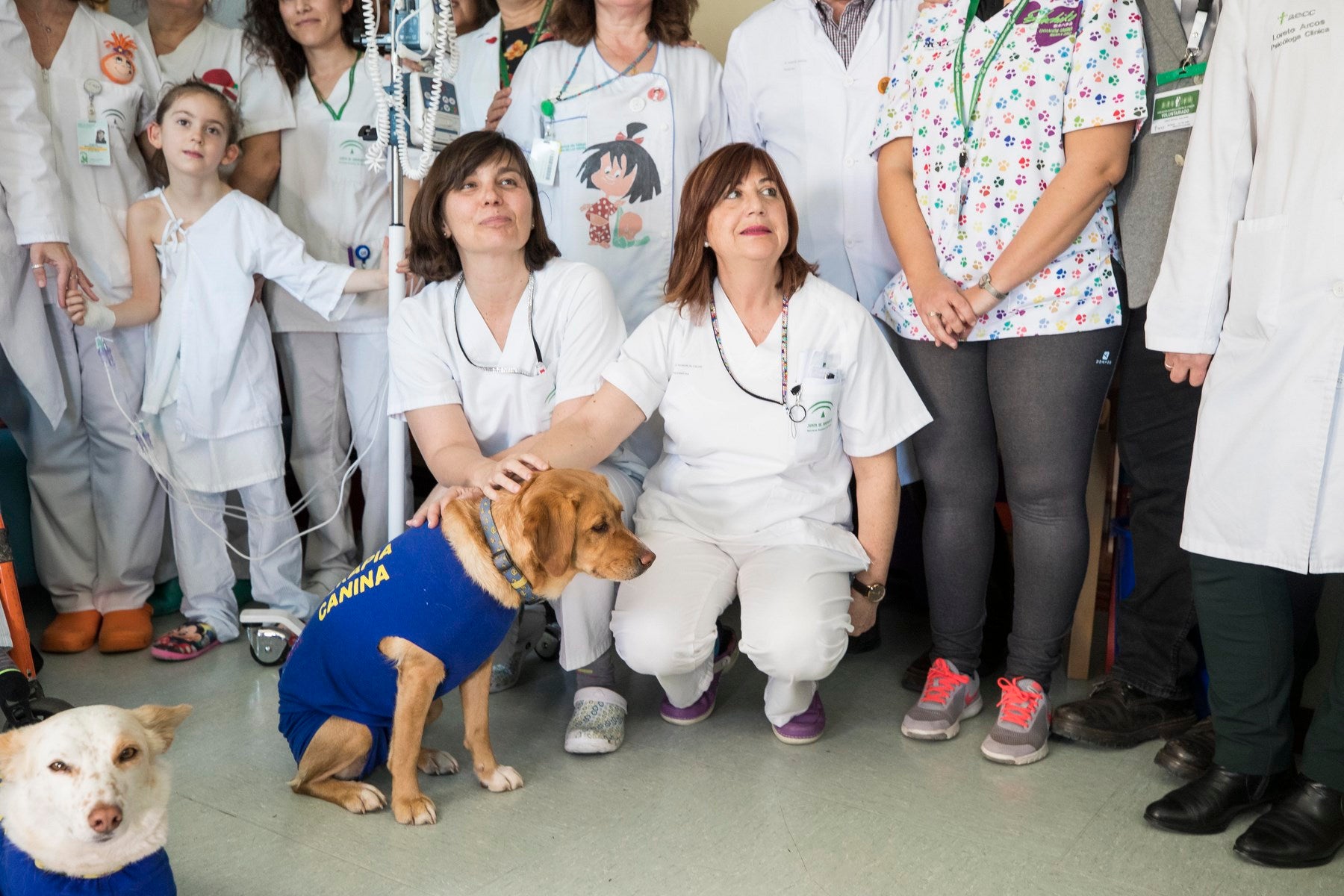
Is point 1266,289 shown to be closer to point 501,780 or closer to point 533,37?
point 501,780

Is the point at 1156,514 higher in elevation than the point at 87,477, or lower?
higher

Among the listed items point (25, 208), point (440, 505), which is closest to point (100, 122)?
point (25, 208)

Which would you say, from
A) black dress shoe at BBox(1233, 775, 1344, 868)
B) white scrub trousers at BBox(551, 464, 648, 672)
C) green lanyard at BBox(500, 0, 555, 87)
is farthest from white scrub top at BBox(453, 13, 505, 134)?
black dress shoe at BBox(1233, 775, 1344, 868)

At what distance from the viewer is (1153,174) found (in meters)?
1.98

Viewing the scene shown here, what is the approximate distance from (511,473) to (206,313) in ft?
3.68

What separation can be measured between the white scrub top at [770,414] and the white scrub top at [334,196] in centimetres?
89

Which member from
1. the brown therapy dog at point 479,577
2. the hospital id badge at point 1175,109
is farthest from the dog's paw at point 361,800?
the hospital id badge at point 1175,109

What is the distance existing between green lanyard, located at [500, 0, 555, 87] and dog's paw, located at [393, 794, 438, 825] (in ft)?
5.56

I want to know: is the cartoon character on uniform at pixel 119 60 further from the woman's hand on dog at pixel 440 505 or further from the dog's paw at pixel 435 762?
the dog's paw at pixel 435 762

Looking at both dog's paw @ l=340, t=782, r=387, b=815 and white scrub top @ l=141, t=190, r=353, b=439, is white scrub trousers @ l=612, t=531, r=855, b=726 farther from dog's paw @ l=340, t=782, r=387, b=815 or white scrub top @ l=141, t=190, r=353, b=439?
white scrub top @ l=141, t=190, r=353, b=439

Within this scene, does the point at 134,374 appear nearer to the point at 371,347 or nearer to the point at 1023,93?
the point at 371,347

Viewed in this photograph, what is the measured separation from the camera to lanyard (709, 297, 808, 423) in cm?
215

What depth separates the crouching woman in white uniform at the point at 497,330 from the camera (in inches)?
87.4

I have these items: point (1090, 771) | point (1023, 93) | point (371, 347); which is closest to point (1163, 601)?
point (1090, 771)
